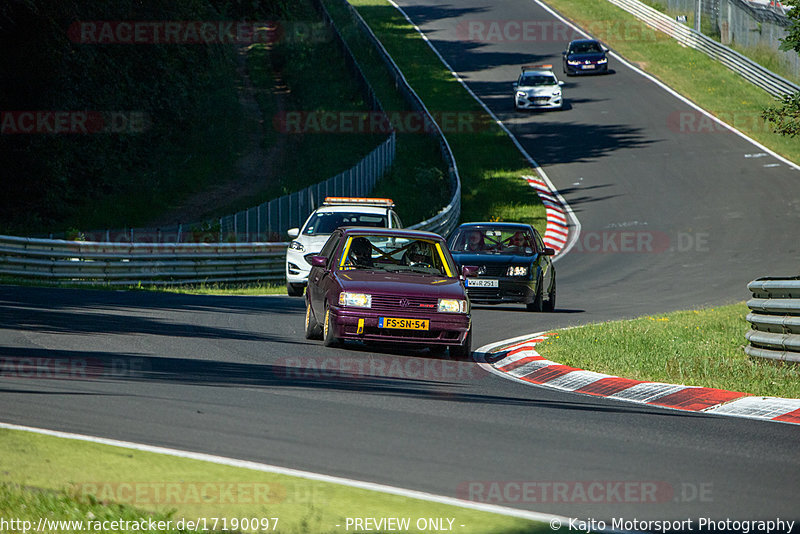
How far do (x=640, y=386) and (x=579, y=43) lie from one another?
49424 millimetres

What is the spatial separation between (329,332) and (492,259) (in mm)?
7296

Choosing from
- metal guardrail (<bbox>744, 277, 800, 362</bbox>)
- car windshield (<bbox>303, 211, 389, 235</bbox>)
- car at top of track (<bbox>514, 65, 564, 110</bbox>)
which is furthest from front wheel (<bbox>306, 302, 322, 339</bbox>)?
car at top of track (<bbox>514, 65, 564, 110</bbox>)

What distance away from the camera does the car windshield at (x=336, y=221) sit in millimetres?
21328

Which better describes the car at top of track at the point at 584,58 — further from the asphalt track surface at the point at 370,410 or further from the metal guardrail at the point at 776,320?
the metal guardrail at the point at 776,320

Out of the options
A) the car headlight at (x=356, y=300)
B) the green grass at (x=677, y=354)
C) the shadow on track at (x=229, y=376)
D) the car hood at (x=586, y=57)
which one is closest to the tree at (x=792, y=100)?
the green grass at (x=677, y=354)

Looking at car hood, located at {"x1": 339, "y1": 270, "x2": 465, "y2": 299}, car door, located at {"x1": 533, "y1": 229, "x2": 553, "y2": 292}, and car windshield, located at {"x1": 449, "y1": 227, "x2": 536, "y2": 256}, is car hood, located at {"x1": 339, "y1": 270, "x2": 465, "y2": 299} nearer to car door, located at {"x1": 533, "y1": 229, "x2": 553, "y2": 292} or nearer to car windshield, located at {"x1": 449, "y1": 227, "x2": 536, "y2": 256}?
car door, located at {"x1": 533, "y1": 229, "x2": 553, "y2": 292}

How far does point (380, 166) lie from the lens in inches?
1512

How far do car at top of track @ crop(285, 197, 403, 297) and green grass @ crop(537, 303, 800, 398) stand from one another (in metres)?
6.62

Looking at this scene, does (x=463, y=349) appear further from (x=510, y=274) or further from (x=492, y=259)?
(x=492, y=259)

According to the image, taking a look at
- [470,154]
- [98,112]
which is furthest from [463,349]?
[470,154]

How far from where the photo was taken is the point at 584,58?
2234 inches

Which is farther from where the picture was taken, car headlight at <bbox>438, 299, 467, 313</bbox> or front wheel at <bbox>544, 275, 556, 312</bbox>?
front wheel at <bbox>544, 275, 556, 312</bbox>

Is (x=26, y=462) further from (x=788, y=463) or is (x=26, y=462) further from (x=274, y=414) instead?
(x=788, y=463)

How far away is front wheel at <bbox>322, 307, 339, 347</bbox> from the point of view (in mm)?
12406
